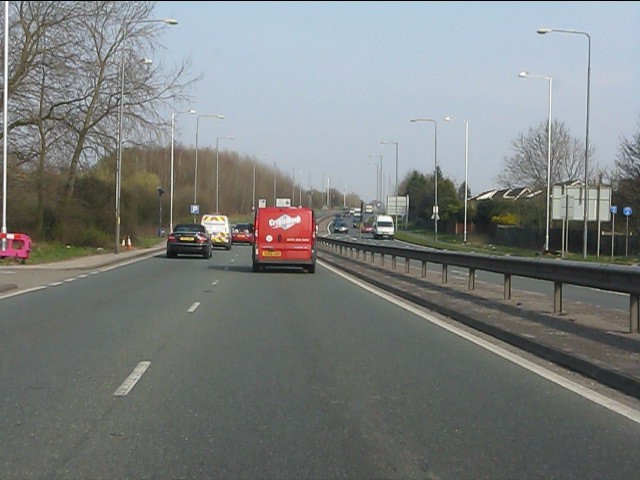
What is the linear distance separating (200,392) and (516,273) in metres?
10.1

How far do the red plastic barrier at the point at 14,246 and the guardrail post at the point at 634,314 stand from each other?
2366 centimetres

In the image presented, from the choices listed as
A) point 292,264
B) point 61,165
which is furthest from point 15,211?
point 292,264

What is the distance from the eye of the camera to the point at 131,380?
9.66 metres

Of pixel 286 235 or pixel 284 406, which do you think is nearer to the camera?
pixel 284 406

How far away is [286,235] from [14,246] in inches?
399

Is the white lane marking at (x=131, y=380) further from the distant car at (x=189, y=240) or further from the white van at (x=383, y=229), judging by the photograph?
the white van at (x=383, y=229)

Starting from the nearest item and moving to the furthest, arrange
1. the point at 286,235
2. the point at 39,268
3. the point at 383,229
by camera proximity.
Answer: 1. the point at 286,235
2. the point at 39,268
3. the point at 383,229

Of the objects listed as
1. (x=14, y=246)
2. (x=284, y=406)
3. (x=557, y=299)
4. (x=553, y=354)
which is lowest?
(x=284, y=406)

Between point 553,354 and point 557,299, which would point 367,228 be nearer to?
point 557,299

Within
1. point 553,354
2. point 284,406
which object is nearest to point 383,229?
point 553,354

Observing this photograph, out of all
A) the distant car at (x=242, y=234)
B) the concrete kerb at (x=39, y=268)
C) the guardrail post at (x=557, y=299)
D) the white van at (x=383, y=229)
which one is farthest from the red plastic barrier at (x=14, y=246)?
the white van at (x=383, y=229)

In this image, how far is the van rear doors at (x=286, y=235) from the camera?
28828 mm

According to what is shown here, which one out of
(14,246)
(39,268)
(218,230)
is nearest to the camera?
(39,268)

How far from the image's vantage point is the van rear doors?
2883 centimetres
